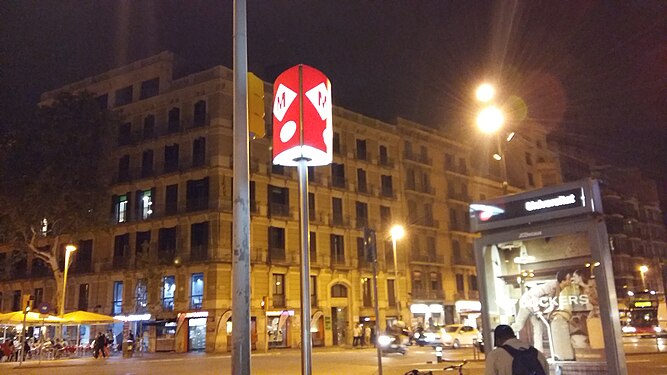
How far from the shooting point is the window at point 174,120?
45.3 metres

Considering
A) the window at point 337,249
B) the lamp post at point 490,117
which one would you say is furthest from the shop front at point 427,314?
the lamp post at point 490,117

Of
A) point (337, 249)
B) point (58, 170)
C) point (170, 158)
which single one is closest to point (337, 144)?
point (337, 249)

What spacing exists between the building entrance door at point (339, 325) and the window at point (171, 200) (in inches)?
591

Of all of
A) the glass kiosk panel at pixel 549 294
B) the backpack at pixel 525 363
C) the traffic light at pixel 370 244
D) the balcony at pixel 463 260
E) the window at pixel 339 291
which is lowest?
the backpack at pixel 525 363

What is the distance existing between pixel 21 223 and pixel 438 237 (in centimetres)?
3777

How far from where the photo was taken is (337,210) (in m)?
50.2

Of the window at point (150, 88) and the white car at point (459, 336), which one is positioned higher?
the window at point (150, 88)

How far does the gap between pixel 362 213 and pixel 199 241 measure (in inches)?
635

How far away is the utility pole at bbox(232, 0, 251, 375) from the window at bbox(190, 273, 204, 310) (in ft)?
115

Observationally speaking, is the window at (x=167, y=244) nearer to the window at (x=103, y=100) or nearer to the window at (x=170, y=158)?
the window at (x=170, y=158)

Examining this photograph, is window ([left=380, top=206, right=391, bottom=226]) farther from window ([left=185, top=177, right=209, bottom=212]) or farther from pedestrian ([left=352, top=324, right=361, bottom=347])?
window ([left=185, top=177, right=209, bottom=212])

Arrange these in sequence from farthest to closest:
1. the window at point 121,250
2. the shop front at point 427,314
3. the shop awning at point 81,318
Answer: the shop front at point 427,314
the window at point 121,250
the shop awning at point 81,318

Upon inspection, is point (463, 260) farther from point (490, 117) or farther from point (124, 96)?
point (490, 117)

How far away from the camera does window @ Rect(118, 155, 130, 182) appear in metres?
47.4
